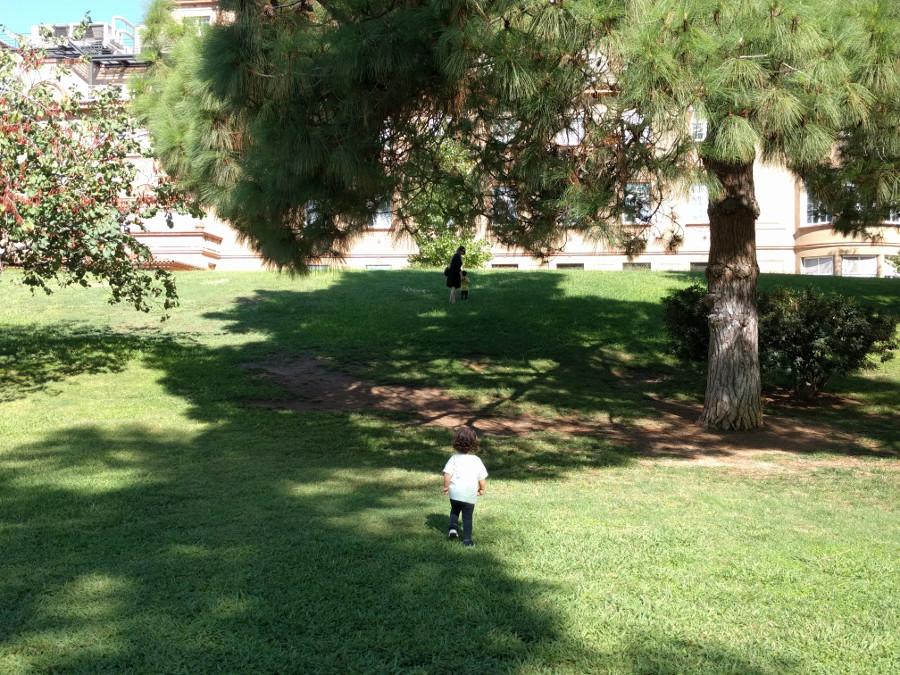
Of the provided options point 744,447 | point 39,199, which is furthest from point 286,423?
point 744,447

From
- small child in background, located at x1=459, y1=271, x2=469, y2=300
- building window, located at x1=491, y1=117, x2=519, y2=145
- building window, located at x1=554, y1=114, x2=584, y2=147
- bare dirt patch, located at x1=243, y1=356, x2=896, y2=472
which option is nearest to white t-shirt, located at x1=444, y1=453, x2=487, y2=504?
building window, located at x1=554, y1=114, x2=584, y2=147

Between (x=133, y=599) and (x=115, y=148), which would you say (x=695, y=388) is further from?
(x=133, y=599)

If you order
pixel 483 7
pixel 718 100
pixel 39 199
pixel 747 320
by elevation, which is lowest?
pixel 747 320

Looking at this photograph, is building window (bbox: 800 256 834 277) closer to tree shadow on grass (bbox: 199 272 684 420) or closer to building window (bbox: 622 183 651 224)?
tree shadow on grass (bbox: 199 272 684 420)

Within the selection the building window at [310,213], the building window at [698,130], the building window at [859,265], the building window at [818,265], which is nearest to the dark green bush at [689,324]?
the building window at [698,130]

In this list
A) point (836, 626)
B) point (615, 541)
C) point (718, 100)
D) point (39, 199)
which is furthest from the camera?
point (39, 199)

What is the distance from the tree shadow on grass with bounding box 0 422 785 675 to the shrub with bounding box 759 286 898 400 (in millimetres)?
6792

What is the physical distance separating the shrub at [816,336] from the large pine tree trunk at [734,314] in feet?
4.64

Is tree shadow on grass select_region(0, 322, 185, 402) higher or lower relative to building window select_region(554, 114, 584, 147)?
lower

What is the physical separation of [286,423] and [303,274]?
2.05m

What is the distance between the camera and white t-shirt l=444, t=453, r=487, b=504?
5.41 meters

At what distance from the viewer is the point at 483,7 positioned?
7.27m

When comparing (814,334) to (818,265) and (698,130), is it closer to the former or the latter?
(698,130)

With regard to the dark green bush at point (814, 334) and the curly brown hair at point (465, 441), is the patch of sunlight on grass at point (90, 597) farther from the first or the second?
the dark green bush at point (814, 334)
